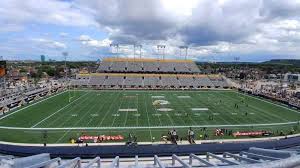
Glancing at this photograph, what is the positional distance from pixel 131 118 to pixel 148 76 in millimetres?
49821

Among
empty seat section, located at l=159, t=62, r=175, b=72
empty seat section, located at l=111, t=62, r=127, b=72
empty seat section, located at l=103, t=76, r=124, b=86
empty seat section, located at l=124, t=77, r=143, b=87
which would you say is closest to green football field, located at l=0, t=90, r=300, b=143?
empty seat section, located at l=124, t=77, r=143, b=87

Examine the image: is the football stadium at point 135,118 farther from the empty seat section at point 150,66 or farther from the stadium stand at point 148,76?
the empty seat section at point 150,66

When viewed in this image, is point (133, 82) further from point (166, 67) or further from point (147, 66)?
point (166, 67)

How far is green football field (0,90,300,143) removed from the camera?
31781 mm

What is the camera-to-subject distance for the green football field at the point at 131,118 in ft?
104

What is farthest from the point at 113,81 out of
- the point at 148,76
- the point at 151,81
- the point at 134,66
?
the point at 134,66

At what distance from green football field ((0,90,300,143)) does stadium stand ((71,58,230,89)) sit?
27.8 m

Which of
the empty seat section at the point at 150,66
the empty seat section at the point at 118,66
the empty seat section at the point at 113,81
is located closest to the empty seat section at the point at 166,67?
the empty seat section at the point at 150,66

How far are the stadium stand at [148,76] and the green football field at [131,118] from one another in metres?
27.8

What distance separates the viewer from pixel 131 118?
128ft

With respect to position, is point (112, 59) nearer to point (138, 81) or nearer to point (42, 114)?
point (138, 81)

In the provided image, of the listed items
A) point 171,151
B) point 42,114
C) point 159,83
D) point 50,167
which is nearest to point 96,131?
point 42,114

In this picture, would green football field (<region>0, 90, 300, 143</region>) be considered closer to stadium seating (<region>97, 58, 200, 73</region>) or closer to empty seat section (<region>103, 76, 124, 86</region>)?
empty seat section (<region>103, 76, 124, 86</region>)

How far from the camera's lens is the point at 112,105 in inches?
1961
